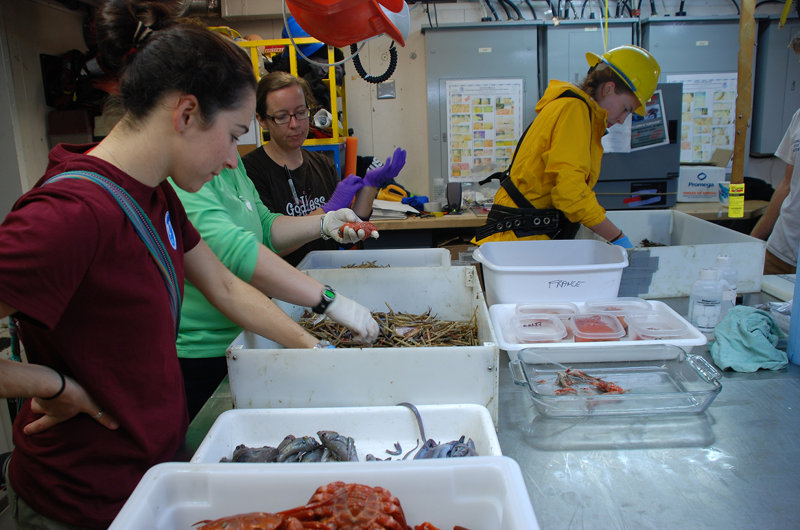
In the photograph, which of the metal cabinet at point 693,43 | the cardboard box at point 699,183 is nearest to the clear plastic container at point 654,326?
the cardboard box at point 699,183

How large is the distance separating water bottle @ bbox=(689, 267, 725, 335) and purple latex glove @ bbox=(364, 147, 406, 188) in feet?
4.66

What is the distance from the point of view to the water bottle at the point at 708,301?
5.82 feet

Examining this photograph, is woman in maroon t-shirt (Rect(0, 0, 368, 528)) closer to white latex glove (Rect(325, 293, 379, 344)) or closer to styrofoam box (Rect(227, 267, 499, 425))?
styrofoam box (Rect(227, 267, 499, 425))

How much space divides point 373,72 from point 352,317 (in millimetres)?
3992

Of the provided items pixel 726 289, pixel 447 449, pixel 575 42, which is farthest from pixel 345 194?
pixel 575 42

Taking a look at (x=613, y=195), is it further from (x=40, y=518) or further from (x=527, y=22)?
(x=40, y=518)

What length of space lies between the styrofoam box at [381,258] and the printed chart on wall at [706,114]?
3728mm

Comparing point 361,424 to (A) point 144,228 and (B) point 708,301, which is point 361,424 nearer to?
(A) point 144,228

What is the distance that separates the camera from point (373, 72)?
5.03m

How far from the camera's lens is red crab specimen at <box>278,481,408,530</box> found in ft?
2.55

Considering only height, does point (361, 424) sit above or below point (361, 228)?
below

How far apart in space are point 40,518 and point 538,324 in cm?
140

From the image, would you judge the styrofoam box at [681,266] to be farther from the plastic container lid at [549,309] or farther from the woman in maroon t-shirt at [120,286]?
the woman in maroon t-shirt at [120,286]

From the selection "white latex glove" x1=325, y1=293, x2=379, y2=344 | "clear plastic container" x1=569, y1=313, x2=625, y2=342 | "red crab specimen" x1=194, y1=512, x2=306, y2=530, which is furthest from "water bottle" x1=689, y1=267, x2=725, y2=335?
"red crab specimen" x1=194, y1=512, x2=306, y2=530
